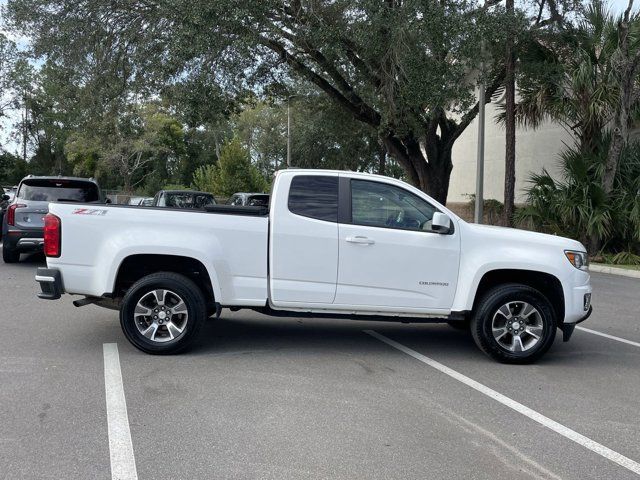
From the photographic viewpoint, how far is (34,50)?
55.5 ft

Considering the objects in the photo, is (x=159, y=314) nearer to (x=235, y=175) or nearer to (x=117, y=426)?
(x=117, y=426)

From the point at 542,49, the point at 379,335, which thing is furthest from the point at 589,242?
the point at 379,335

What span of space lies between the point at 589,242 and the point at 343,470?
1498 centimetres

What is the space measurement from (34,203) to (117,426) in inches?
393

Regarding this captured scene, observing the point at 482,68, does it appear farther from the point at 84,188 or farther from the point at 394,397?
the point at 394,397

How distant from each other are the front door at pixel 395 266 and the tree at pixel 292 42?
9.13m

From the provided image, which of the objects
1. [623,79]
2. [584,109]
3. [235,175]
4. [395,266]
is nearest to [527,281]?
[395,266]

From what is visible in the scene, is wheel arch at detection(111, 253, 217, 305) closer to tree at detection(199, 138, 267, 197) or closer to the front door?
the front door

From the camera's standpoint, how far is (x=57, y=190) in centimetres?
1340

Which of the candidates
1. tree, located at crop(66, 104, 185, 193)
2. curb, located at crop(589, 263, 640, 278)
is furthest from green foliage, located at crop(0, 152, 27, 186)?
curb, located at crop(589, 263, 640, 278)

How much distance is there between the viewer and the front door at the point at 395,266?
638 centimetres

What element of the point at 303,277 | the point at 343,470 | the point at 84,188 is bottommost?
the point at 343,470

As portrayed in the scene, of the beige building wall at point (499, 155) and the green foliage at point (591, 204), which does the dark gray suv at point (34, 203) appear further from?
the beige building wall at point (499, 155)

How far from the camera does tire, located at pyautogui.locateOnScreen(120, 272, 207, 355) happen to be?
6305 millimetres
